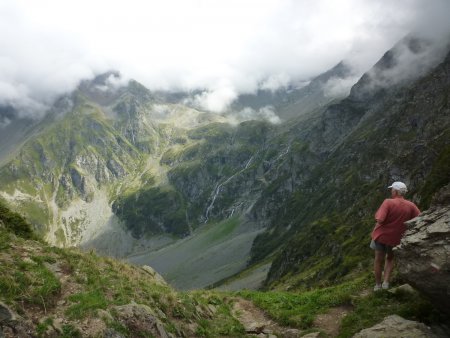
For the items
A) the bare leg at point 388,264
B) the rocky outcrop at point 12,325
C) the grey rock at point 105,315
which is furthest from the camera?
the bare leg at point 388,264

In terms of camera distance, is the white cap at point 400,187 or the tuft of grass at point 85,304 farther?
the white cap at point 400,187

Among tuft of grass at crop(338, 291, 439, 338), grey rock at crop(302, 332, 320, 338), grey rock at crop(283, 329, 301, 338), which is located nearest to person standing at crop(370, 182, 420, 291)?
tuft of grass at crop(338, 291, 439, 338)

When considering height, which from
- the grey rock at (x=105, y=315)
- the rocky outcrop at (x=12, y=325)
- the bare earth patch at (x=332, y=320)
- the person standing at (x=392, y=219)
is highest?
the rocky outcrop at (x=12, y=325)

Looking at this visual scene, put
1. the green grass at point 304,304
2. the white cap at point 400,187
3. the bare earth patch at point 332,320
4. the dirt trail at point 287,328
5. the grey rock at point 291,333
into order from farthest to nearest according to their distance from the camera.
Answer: the green grass at point 304,304, the grey rock at point 291,333, the white cap at point 400,187, the dirt trail at point 287,328, the bare earth patch at point 332,320

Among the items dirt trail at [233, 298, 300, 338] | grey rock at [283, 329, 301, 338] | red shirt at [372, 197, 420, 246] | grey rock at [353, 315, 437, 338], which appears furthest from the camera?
dirt trail at [233, 298, 300, 338]

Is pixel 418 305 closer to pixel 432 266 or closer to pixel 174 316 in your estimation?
pixel 432 266

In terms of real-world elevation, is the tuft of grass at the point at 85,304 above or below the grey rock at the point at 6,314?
below

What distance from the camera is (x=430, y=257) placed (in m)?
13.5

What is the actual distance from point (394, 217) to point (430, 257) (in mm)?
3956

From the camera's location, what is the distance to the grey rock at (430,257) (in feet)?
42.9

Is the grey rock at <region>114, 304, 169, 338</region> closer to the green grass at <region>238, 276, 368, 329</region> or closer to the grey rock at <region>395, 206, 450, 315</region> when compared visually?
the green grass at <region>238, 276, 368, 329</region>

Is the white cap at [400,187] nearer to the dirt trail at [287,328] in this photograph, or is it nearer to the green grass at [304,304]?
the green grass at [304,304]

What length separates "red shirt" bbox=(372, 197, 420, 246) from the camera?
17.2 metres

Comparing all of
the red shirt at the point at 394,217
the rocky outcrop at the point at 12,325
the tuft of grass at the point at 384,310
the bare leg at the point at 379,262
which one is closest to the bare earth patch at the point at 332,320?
the tuft of grass at the point at 384,310
